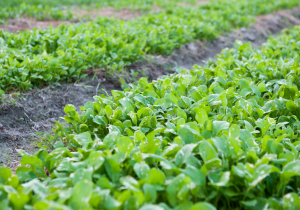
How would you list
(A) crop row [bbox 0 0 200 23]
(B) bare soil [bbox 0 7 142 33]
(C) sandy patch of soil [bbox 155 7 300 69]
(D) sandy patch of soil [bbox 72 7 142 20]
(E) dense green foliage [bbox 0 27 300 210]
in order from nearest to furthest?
(E) dense green foliage [bbox 0 27 300 210] < (C) sandy patch of soil [bbox 155 7 300 69] < (B) bare soil [bbox 0 7 142 33] < (A) crop row [bbox 0 0 200 23] < (D) sandy patch of soil [bbox 72 7 142 20]

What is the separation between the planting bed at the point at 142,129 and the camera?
1460 mm

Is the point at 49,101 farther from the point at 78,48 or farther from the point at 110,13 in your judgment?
the point at 110,13

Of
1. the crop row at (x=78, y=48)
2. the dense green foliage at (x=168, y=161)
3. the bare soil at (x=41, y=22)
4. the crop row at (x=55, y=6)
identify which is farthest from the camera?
the crop row at (x=55, y=6)

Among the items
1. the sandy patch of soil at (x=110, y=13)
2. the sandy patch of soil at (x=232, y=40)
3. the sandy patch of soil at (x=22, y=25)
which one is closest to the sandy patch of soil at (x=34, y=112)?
the sandy patch of soil at (x=232, y=40)

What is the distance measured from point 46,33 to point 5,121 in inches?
79.8

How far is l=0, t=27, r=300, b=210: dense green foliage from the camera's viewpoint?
4.59 feet

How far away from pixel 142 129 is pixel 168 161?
0.54m

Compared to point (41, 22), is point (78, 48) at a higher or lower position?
lower

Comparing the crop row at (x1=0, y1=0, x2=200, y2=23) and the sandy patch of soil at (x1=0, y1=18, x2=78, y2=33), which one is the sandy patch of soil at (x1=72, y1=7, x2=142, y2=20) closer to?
the crop row at (x1=0, y1=0, x2=200, y2=23)

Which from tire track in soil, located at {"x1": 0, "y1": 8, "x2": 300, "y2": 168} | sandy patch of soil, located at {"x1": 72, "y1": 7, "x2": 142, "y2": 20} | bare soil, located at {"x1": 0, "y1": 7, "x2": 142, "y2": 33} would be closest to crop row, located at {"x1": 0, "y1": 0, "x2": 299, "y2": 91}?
tire track in soil, located at {"x1": 0, "y1": 8, "x2": 300, "y2": 168}

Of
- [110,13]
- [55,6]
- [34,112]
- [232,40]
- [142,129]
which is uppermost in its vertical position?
[55,6]

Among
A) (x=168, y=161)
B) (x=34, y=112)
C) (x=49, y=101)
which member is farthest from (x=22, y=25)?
(x=168, y=161)

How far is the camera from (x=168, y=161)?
1607 millimetres

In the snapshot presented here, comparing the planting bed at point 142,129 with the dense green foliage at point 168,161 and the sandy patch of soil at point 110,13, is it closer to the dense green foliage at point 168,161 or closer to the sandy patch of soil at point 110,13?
the dense green foliage at point 168,161
